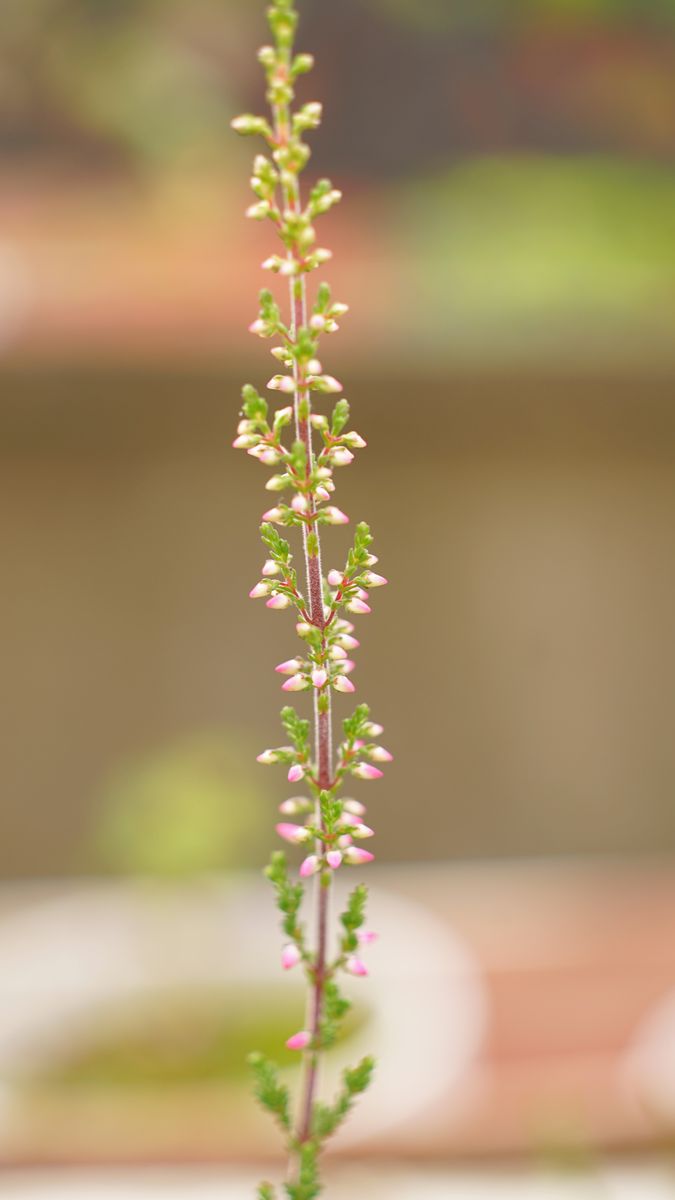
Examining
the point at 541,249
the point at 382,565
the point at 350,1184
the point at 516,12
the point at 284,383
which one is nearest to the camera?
the point at 284,383

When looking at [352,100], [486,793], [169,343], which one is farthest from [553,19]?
[486,793]

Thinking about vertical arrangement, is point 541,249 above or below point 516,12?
below

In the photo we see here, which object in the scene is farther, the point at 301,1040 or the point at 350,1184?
the point at 350,1184

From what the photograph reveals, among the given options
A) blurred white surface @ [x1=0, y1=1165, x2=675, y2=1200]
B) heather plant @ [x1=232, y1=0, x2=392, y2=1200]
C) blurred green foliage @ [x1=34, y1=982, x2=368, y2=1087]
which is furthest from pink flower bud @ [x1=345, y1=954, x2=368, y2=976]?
blurred green foliage @ [x1=34, y1=982, x2=368, y2=1087]

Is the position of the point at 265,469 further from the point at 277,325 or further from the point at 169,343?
the point at 277,325

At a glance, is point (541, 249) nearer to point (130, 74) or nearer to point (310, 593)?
point (130, 74)

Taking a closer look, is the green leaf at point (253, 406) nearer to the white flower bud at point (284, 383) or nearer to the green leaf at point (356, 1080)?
the white flower bud at point (284, 383)

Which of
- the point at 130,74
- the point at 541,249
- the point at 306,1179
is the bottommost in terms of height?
the point at 306,1179

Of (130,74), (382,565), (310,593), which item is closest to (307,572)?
(310,593)
